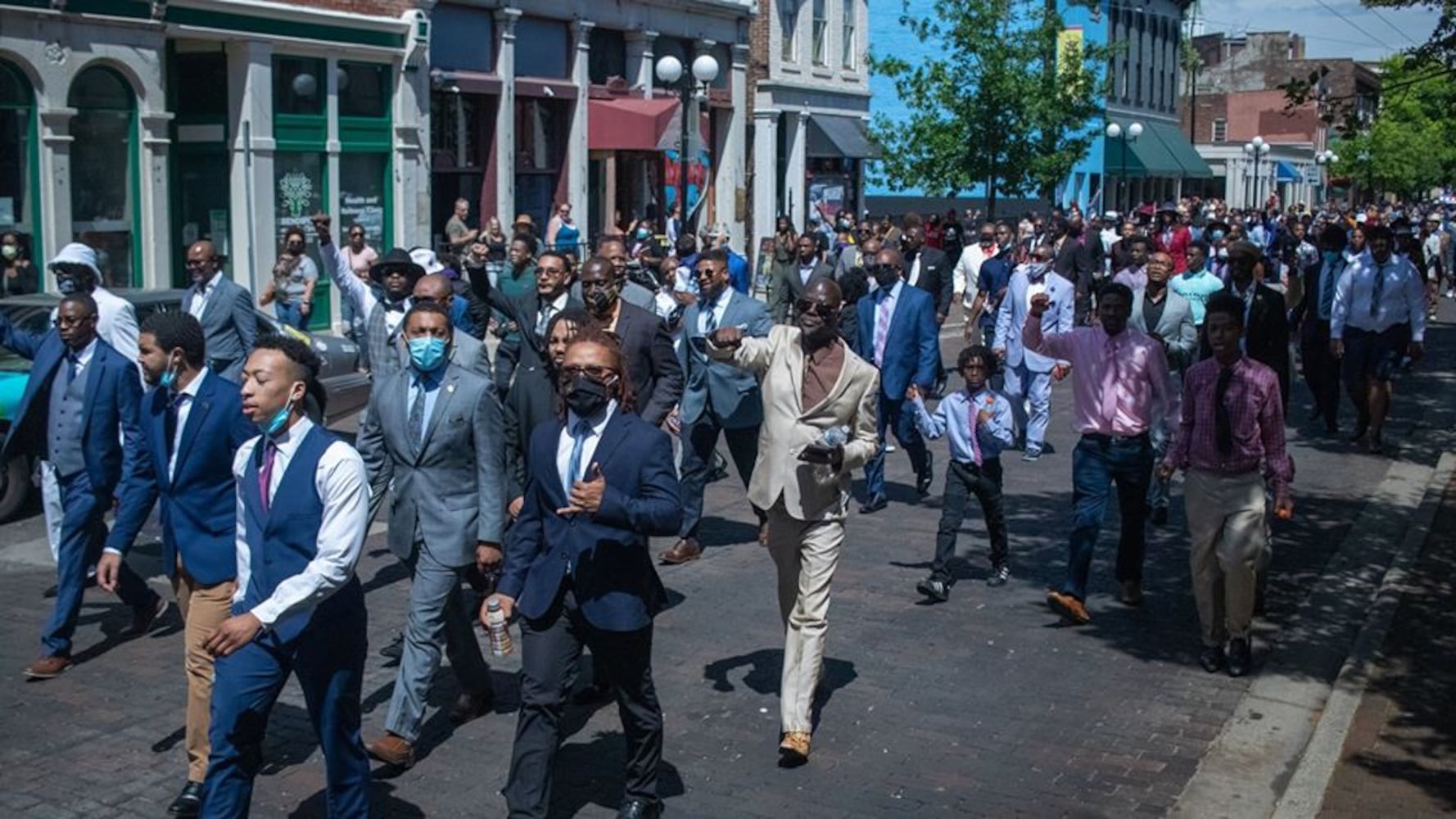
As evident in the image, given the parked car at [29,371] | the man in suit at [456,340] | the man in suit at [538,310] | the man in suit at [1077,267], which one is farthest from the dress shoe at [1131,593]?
the man in suit at [1077,267]

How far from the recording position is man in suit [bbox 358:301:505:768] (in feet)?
22.8

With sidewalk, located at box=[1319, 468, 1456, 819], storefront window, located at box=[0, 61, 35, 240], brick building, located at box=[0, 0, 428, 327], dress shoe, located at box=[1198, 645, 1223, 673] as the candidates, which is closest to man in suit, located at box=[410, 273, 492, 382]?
dress shoe, located at box=[1198, 645, 1223, 673]

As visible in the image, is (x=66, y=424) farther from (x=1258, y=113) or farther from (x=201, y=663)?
(x=1258, y=113)

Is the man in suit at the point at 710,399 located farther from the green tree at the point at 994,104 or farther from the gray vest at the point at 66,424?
the green tree at the point at 994,104

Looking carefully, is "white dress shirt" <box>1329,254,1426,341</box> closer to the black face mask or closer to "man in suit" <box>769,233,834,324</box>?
"man in suit" <box>769,233,834,324</box>

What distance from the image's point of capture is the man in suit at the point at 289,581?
5434 mm

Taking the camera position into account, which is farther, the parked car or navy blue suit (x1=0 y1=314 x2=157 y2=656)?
the parked car

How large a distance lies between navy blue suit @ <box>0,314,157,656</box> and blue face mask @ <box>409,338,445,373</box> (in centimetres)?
167

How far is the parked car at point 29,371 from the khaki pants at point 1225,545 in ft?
18.1

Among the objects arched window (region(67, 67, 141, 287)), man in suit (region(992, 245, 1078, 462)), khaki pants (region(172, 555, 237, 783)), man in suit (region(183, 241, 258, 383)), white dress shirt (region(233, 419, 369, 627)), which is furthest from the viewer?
arched window (region(67, 67, 141, 287))

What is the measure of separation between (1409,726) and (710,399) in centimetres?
470

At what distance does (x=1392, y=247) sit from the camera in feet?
50.9

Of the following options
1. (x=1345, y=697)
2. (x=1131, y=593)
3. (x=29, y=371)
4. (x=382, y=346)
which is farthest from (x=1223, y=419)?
(x=29, y=371)

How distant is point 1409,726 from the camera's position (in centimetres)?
778
